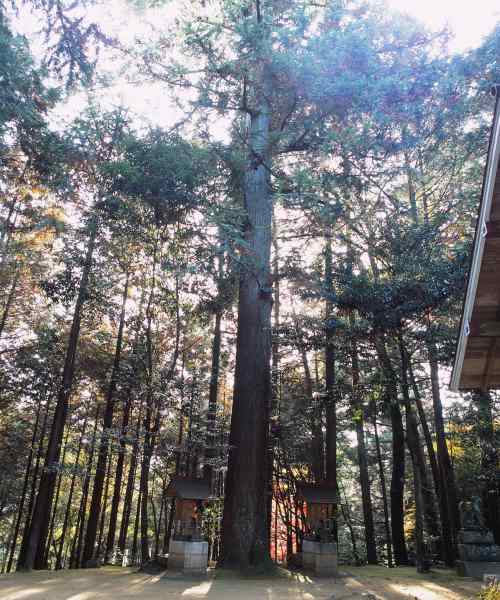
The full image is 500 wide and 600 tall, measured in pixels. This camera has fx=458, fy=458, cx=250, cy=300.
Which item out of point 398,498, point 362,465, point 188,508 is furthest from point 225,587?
point 362,465

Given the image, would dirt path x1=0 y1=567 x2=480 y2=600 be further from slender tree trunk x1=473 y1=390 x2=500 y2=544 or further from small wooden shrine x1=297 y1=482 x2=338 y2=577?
slender tree trunk x1=473 y1=390 x2=500 y2=544

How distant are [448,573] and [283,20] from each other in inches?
451

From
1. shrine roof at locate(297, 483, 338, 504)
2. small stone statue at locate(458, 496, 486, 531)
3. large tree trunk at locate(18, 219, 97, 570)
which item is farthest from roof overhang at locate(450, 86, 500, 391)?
large tree trunk at locate(18, 219, 97, 570)

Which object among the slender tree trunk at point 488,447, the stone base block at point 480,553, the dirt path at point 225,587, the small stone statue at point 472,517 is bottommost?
the dirt path at point 225,587

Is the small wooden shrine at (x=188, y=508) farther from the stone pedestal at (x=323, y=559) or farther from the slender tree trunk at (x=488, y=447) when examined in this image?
the slender tree trunk at (x=488, y=447)

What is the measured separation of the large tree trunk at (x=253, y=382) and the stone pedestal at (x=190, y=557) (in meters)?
0.77

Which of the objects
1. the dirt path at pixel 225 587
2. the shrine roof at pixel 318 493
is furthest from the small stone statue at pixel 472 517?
the shrine roof at pixel 318 493

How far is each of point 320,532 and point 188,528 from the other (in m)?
2.48

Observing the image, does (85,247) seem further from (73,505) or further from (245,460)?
(73,505)

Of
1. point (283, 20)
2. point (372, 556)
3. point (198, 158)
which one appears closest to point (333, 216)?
point (198, 158)

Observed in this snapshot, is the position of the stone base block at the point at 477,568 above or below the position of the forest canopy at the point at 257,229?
below

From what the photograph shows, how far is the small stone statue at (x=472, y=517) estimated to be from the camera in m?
8.63

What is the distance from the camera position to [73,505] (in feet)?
71.7

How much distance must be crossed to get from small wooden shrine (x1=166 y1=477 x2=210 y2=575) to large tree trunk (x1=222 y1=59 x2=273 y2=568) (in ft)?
2.62
